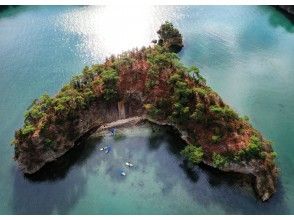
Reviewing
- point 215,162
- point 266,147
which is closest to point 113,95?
point 215,162

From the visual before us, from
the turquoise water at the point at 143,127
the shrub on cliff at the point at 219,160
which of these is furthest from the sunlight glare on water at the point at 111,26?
the shrub on cliff at the point at 219,160

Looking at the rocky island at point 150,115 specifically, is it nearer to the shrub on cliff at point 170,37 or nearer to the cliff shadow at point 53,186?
the cliff shadow at point 53,186

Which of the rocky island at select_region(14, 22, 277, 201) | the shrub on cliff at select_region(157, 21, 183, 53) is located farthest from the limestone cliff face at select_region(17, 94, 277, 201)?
the shrub on cliff at select_region(157, 21, 183, 53)

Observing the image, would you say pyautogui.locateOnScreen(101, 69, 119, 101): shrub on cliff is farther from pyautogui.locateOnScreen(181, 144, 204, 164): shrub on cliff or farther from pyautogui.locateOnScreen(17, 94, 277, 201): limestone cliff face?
pyautogui.locateOnScreen(181, 144, 204, 164): shrub on cliff

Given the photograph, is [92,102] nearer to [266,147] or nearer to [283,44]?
[266,147]

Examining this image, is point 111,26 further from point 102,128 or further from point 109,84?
point 102,128

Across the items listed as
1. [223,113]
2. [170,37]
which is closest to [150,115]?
[223,113]
